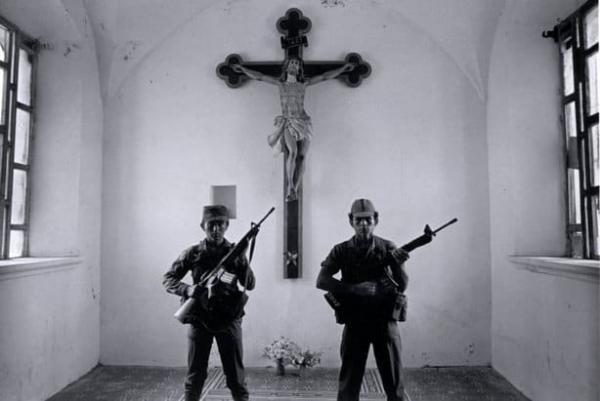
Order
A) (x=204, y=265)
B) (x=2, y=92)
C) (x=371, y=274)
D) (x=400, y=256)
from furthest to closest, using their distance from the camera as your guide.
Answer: (x=2, y=92) → (x=204, y=265) → (x=371, y=274) → (x=400, y=256)

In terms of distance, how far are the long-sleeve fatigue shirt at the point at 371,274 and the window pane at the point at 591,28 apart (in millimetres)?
2350

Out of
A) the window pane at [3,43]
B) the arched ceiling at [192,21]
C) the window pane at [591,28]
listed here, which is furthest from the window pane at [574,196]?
the window pane at [3,43]

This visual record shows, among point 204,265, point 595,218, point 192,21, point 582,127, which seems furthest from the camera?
point 192,21

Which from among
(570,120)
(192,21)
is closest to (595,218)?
(570,120)

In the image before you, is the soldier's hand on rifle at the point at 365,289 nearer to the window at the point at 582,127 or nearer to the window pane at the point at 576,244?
the window at the point at 582,127

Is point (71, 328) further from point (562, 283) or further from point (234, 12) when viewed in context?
point (562, 283)

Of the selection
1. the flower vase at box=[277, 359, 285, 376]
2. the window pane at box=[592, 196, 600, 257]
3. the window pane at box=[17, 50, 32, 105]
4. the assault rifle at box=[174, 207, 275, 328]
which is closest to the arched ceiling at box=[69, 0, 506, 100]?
the window pane at box=[17, 50, 32, 105]

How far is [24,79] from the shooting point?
4.80 m

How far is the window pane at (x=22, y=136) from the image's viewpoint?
4.70 meters

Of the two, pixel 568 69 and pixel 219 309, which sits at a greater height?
pixel 568 69

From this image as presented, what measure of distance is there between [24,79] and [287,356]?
342 centimetres

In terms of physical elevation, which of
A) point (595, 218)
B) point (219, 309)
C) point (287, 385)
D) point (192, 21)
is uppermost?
point (192, 21)

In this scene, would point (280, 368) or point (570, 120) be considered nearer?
point (570, 120)

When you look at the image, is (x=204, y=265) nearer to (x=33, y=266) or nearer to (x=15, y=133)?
(x=33, y=266)
